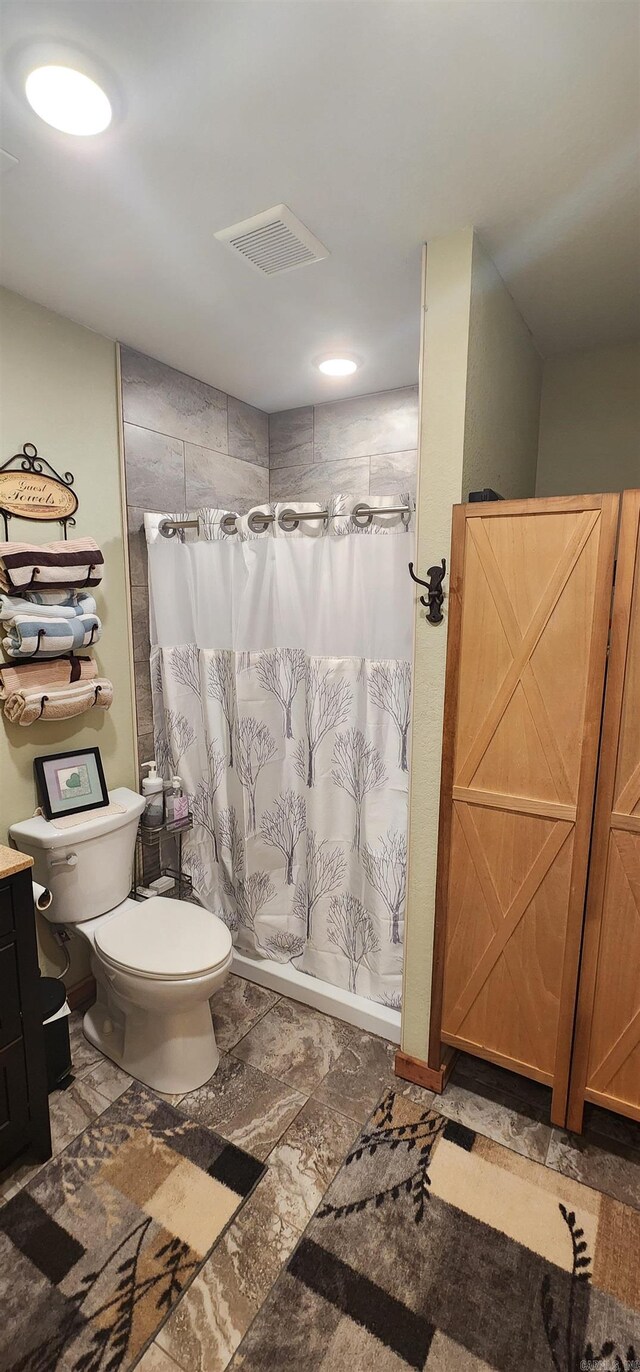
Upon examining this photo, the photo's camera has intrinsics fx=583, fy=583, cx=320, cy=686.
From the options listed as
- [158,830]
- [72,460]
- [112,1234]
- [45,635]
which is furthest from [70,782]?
[112,1234]

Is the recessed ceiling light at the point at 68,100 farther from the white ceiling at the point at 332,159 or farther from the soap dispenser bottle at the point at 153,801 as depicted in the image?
the soap dispenser bottle at the point at 153,801

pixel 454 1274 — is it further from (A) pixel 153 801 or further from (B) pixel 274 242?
(B) pixel 274 242

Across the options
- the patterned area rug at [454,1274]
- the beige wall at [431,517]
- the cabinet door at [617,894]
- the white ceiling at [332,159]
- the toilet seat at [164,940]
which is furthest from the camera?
the toilet seat at [164,940]

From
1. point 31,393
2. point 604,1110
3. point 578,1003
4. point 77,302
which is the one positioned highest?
point 77,302

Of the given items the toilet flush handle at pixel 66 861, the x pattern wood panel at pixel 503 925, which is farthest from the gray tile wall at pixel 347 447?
the toilet flush handle at pixel 66 861

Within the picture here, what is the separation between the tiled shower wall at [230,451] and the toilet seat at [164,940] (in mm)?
662

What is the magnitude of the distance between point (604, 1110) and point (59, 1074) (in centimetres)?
165

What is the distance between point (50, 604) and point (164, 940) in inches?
A: 44.5

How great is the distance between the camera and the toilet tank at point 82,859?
73.3 inches

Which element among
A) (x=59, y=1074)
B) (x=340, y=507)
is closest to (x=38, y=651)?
(x=340, y=507)

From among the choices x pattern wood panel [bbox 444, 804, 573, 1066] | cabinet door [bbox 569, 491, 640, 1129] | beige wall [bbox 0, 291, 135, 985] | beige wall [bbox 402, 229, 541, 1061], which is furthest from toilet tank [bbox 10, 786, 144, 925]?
cabinet door [bbox 569, 491, 640, 1129]

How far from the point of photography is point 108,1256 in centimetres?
132

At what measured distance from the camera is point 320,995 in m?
2.12

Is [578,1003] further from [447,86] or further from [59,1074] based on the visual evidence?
[447,86]
